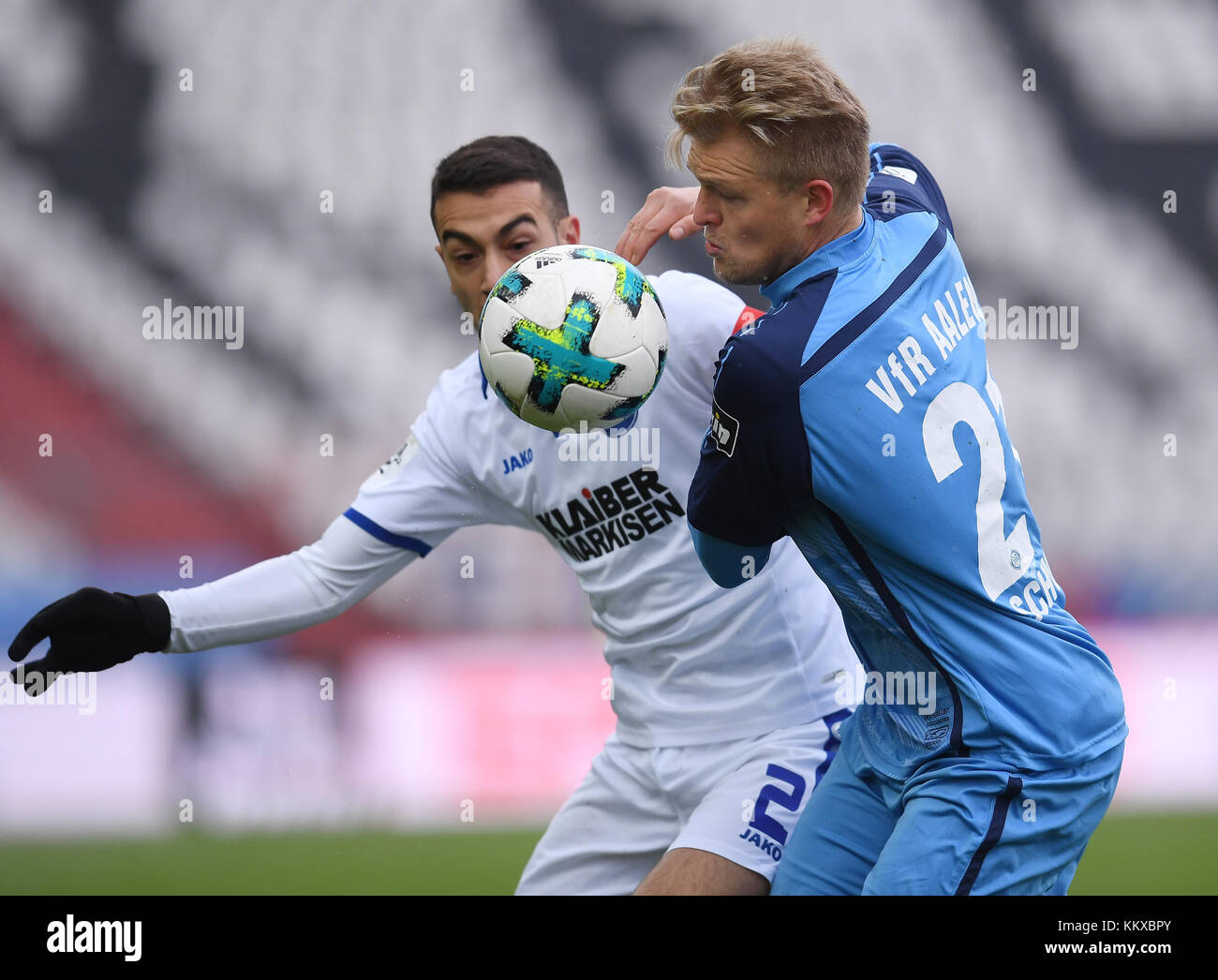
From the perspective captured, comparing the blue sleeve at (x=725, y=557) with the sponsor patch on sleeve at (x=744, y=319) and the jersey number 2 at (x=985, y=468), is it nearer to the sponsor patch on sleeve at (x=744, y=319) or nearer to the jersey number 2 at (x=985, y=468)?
the jersey number 2 at (x=985, y=468)

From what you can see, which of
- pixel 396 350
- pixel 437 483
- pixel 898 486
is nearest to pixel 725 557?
pixel 898 486

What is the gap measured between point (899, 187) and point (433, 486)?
4.76ft

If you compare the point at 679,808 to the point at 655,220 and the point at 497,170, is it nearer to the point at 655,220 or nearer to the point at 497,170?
the point at 655,220

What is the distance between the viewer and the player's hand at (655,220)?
3043mm

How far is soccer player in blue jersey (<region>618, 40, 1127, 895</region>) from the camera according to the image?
223 cm

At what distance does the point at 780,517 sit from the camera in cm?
238

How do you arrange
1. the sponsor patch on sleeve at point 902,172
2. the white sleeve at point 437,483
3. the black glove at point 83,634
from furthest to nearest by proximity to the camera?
the white sleeve at point 437,483
the black glove at point 83,634
the sponsor patch on sleeve at point 902,172

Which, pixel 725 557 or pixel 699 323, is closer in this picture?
pixel 725 557

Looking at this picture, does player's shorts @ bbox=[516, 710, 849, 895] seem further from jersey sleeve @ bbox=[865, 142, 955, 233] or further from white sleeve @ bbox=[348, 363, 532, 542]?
jersey sleeve @ bbox=[865, 142, 955, 233]

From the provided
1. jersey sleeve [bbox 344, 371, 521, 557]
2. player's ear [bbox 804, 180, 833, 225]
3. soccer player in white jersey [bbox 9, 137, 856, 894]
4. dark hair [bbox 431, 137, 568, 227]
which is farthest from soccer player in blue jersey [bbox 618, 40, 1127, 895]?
jersey sleeve [bbox 344, 371, 521, 557]

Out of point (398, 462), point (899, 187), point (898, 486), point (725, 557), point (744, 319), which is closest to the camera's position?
point (898, 486)

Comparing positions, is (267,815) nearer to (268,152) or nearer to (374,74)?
(268,152)

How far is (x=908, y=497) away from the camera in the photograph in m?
2.22
